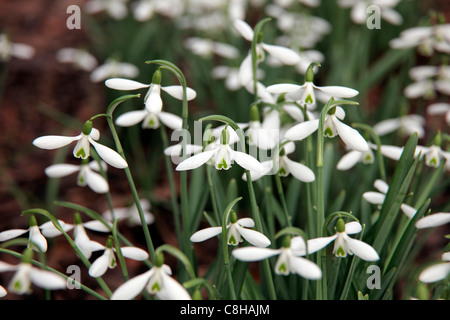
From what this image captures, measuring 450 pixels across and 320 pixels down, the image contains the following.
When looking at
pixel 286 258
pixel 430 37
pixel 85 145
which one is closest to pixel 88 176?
pixel 85 145

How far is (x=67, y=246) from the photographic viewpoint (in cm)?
217

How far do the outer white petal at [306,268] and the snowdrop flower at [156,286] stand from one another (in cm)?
23

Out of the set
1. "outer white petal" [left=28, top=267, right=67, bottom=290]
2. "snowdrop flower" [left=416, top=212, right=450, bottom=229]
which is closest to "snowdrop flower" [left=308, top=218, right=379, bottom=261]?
"snowdrop flower" [left=416, top=212, right=450, bottom=229]

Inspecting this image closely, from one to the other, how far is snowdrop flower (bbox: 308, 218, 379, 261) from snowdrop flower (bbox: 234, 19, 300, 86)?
0.55 meters

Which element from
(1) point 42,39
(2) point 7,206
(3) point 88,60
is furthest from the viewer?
(1) point 42,39

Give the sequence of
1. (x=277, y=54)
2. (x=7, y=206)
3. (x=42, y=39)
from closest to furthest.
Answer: (x=277, y=54)
(x=7, y=206)
(x=42, y=39)

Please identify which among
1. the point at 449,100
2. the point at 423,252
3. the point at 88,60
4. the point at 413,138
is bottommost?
the point at 423,252

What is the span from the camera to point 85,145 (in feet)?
3.86

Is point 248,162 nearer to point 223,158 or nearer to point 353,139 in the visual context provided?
point 223,158

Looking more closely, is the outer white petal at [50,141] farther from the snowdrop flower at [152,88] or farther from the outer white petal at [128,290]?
the outer white petal at [128,290]

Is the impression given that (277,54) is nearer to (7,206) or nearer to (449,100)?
(7,206)

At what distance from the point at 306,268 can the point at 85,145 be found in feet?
1.97
